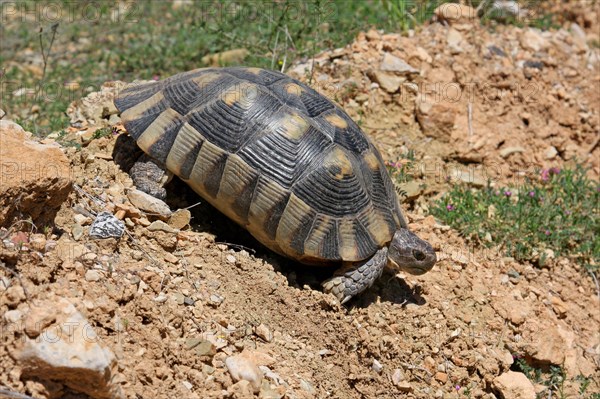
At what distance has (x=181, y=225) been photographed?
5.54 metres

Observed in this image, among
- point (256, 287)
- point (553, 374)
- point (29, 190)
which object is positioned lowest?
point (553, 374)

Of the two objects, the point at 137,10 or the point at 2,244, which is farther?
the point at 137,10

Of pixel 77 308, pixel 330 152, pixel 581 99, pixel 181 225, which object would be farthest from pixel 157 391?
pixel 581 99

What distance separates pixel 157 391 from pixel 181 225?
5.40 feet

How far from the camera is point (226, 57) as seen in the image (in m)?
8.26

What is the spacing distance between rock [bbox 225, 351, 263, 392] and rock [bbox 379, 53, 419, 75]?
13.8 ft

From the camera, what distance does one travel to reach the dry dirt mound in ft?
14.3

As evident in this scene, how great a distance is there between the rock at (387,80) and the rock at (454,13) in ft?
4.62

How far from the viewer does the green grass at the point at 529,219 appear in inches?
263

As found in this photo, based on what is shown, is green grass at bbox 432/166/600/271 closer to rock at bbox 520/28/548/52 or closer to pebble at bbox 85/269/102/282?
rock at bbox 520/28/548/52


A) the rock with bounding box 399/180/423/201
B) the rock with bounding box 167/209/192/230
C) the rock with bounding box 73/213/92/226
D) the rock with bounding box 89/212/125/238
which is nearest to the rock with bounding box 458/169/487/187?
the rock with bounding box 399/180/423/201

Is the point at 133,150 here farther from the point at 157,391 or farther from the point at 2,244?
the point at 157,391

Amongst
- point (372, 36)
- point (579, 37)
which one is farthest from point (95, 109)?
point (579, 37)

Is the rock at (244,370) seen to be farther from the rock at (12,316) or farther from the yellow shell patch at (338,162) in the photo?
the yellow shell patch at (338,162)
